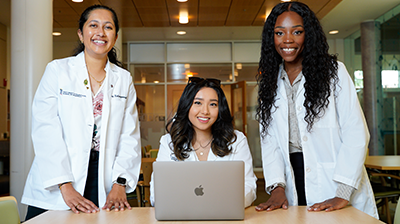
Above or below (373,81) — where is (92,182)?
below

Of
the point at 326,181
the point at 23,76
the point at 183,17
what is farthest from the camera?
the point at 183,17

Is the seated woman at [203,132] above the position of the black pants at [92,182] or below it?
above

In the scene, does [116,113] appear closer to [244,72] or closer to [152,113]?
[152,113]

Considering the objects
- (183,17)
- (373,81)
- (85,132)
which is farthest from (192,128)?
(373,81)

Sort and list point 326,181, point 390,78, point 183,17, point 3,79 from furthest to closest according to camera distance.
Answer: point 3,79
point 390,78
point 183,17
point 326,181

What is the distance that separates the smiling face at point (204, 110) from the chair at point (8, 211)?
43.3 inches

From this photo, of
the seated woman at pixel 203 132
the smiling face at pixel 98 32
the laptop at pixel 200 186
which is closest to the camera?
the laptop at pixel 200 186

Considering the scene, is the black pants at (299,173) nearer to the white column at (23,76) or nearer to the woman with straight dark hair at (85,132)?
the woman with straight dark hair at (85,132)

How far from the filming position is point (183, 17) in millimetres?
6516

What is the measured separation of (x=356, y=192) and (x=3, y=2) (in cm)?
651

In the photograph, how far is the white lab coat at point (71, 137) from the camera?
1.81 meters

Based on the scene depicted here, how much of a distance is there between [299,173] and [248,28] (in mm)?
6415

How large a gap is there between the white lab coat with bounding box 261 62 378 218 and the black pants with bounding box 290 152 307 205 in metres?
0.06

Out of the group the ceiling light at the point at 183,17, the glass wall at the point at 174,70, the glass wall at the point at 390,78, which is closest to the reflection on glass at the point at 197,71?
the glass wall at the point at 174,70
